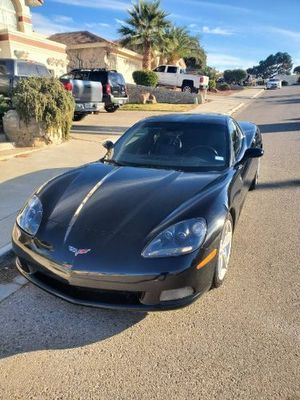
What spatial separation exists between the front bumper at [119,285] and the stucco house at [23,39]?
19.0m

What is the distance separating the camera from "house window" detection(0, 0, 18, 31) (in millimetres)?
20484

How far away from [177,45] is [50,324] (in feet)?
115

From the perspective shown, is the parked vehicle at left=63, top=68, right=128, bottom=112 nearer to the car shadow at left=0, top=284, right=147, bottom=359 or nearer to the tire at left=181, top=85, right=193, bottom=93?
the tire at left=181, top=85, right=193, bottom=93

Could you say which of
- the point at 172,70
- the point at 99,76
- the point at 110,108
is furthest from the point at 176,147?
the point at 172,70

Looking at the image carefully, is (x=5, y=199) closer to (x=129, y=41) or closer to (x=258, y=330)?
(x=258, y=330)

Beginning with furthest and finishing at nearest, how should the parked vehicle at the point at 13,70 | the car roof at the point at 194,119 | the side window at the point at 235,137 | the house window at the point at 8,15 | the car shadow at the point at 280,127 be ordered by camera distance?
the house window at the point at 8,15
the car shadow at the point at 280,127
the parked vehicle at the point at 13,70
the car roof at the point at 194,119
the side window at the point at 235,137

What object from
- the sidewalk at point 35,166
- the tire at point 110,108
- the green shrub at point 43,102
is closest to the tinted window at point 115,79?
the tire at point 110,108

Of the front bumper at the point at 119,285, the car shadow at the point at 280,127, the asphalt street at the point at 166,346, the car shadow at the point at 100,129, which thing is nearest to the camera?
the asphalt street at the point at 166,346

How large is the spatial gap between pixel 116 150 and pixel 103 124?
9.94 meters

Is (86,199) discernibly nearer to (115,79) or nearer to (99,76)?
(99,76)

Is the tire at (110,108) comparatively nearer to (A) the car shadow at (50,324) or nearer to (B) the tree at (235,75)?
(A) the car shadow at (50,324)

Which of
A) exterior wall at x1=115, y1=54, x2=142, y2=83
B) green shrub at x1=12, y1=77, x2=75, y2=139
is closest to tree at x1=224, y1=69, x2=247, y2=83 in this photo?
exterior wall at x1=115, y1=54, x2=142, y2=83

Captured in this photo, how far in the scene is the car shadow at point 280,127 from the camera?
42.7ft

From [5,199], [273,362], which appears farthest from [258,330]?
[5,199]
